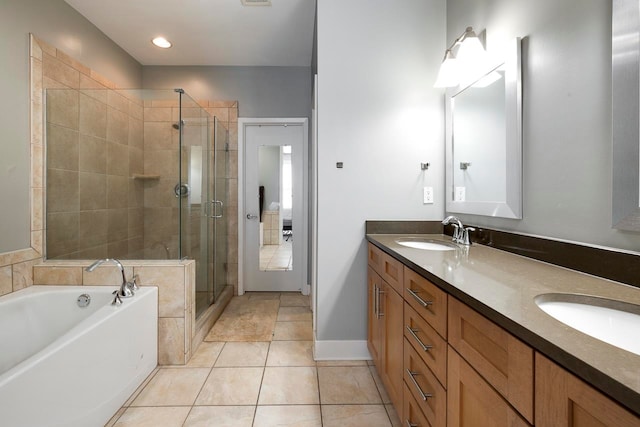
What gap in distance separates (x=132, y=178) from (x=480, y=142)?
285 centimetres

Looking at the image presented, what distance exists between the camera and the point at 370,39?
2.02 meters

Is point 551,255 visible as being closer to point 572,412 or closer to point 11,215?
point 572,412

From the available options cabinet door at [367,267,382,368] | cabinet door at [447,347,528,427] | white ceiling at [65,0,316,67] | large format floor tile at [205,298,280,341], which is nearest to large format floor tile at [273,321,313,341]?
large format floor tile at [205,298,280,341]

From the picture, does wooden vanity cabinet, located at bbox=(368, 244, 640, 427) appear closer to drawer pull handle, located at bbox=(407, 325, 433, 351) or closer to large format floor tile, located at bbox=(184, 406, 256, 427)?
drawer pull handle, located at bbox=(407, 325, 433, 351)

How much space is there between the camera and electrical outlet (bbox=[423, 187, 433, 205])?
207cm

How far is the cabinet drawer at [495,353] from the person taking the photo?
57 centimetres

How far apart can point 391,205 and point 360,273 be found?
0.53 metres

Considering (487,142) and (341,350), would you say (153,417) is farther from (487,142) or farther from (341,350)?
(487,142)

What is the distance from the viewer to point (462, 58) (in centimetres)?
167

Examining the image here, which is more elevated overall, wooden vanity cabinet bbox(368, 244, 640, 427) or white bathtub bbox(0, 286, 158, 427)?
wooden vanity cabinet bbox(368, 244, 640, 427)

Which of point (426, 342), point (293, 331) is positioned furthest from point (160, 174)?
point (426, 342)

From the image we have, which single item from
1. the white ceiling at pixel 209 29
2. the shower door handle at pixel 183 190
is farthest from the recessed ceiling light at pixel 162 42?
the shower door handle at pixel 183 190

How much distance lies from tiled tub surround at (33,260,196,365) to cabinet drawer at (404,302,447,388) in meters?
Result: 1.51

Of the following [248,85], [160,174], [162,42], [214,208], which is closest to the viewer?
[160,174]
